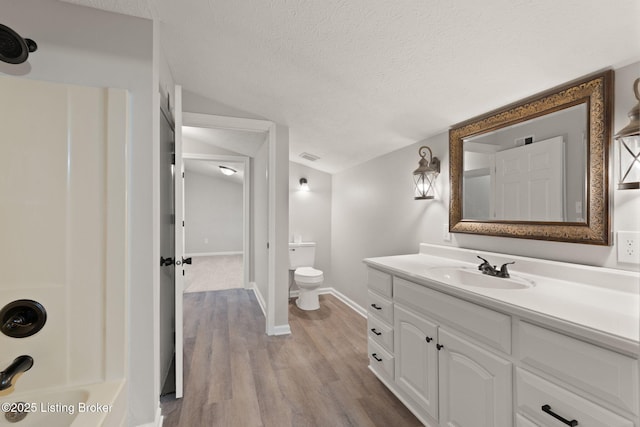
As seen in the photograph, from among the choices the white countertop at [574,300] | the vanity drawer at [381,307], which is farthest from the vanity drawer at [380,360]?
the white countertop at [574,300]

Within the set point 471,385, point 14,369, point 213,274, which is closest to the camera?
point 14,369

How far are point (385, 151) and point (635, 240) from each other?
196cm


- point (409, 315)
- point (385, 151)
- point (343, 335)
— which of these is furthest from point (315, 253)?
point (409, 315)

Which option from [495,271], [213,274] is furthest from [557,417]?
[213,274]

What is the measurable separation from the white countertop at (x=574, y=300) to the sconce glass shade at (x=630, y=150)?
387 millimetres

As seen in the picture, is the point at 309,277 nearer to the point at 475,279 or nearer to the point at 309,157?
the point at 309,157

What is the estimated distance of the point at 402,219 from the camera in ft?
8.68

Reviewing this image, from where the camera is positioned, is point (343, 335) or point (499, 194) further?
point (343, 335)

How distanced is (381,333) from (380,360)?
0.21 m

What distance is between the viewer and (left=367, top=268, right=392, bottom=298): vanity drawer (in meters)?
1.86

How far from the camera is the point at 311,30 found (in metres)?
1.42

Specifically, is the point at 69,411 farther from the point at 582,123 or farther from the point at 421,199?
the point at 582,123

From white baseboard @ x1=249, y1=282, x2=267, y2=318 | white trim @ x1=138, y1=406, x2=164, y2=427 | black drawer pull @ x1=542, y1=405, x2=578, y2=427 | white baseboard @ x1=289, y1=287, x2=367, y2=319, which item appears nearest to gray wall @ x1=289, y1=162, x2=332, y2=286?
white baseboard @ x1=289, y1=287, x2=367, y2=319

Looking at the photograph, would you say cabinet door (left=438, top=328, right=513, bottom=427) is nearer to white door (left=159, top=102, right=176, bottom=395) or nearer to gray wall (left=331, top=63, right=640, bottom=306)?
gray wall (left=331, top=63, right=640, bottom=306)
